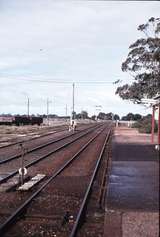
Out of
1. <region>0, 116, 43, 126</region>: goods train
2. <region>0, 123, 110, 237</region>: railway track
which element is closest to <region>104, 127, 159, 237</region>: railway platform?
<region>0, 123, 110, 237</region>: railway track

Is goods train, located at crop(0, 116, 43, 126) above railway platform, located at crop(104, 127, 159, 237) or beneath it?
above

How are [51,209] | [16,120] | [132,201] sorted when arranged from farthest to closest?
1. [16,120]
2. [132,201]
3. [51,209]

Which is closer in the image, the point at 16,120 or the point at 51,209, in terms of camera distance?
the point at 51,209

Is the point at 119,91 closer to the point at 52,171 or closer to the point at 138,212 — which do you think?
the point at 52,171

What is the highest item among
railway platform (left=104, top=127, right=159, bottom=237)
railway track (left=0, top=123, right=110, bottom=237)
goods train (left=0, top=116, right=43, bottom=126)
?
goods train (left=0, top=116, right=43, bottom=126)

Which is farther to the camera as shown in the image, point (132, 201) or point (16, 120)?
point (16, 120)

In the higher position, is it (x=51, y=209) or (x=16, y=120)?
(x=16, y=120)

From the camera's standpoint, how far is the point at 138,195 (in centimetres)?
1181

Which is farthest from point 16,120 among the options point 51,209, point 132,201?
point 51,209

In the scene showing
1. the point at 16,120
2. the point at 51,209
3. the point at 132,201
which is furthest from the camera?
the point at 16,120

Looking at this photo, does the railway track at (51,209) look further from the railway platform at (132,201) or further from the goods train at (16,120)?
the goods train at (16,120)

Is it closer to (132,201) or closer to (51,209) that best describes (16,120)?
(132,201)

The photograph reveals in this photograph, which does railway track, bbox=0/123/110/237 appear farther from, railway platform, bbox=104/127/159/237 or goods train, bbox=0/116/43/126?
goods train, bbox=0/116/43/126

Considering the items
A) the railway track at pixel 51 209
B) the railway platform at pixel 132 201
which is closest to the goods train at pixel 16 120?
the railway platform at pixel 132 201
